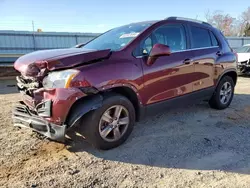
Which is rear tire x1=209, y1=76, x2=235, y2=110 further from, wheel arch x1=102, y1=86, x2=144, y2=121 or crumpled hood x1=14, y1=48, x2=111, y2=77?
crumpled hood x1=14, y1=48, x2=111, y2=77

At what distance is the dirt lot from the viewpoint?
9.37 feet

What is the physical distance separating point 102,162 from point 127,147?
0.55 metres

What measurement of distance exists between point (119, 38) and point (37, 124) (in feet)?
6.42

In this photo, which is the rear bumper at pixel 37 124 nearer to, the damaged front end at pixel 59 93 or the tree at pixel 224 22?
the damaged front end at pixel 59 93

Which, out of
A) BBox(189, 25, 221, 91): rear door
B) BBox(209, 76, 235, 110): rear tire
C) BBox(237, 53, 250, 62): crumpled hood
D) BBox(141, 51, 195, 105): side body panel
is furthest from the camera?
BBox(237, 53, 250, 62): crumpled hood

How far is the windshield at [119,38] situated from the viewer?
3.93m

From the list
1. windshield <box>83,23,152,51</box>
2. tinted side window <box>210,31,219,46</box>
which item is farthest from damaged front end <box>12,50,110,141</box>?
tinted side window <box>210,31,219,46</box>

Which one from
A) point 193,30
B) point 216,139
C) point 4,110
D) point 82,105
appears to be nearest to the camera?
point 82,105

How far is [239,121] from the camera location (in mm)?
4898

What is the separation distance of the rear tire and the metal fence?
10273mm

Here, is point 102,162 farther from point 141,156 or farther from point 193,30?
point 193,30

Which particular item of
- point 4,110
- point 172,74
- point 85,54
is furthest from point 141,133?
point 4,110

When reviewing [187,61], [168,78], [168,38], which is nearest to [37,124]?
[168,78]

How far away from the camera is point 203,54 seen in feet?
15.9
